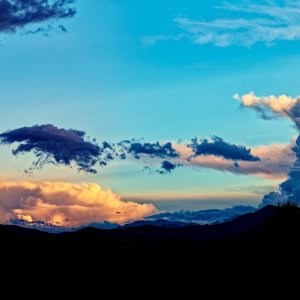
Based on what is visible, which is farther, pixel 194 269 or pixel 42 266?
pixel 42 266

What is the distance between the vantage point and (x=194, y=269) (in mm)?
84875

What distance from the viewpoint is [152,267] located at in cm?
9050

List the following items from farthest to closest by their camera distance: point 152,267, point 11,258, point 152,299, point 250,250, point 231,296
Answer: point 11,258 → point 152,267 → point 250,250 → point 152,299 → point 231,296

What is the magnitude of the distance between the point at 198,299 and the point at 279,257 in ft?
43.1

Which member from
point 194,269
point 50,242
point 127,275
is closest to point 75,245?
point 50,242

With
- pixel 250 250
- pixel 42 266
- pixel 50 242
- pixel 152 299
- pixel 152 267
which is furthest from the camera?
pixel 50 242

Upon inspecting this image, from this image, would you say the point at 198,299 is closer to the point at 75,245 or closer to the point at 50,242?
the point at 75,245

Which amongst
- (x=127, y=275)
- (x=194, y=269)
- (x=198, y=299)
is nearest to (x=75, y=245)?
(x=127, y=275)

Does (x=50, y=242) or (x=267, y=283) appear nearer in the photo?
(x=267, y=283)

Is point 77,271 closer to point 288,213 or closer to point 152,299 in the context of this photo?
point 152,299

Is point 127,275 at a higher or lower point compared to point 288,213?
lower

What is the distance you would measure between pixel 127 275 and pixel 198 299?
17684mm

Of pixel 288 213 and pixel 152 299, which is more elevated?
pixel 288 213

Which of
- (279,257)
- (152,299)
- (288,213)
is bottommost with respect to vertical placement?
(152,299)
